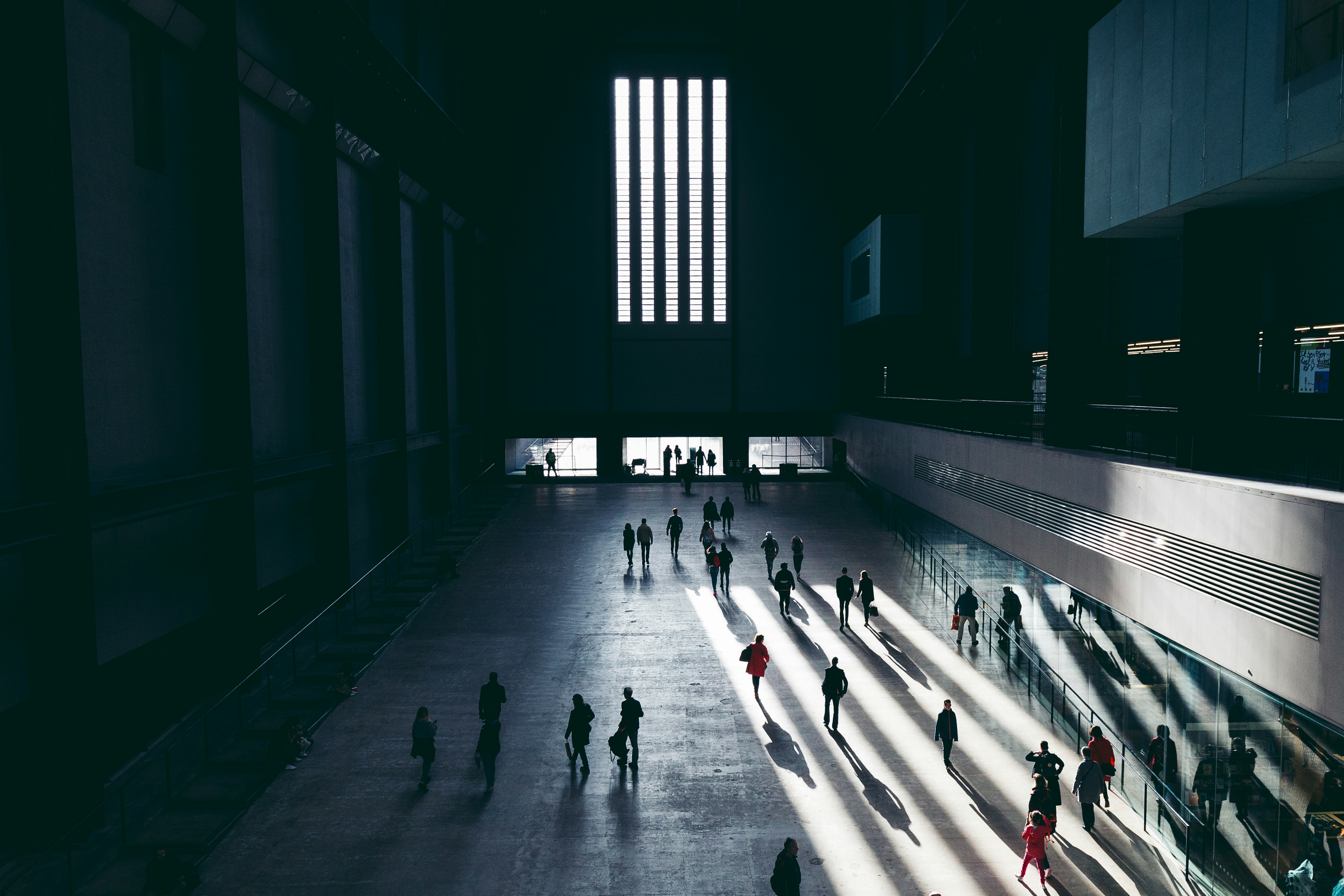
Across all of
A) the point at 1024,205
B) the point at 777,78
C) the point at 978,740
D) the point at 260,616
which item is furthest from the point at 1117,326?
the point at 777,78

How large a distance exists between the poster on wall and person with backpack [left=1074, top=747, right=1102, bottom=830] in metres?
5.20

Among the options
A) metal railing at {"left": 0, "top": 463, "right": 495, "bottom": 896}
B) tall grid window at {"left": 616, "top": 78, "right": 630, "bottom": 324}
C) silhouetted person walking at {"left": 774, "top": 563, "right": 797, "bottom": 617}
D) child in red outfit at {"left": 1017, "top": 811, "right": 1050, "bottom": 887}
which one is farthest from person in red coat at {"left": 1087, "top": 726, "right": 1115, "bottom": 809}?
tall grid window at {"left": 616, "top": 78, "right": 630, "bottom": 324}

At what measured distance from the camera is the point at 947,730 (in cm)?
1089

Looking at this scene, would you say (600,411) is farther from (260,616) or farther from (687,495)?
(260,616)

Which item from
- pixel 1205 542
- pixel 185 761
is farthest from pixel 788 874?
pixel 185 761

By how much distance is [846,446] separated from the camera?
3366 cm

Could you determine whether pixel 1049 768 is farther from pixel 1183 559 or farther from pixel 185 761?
pixel 185 761

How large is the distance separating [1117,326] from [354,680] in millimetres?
18099

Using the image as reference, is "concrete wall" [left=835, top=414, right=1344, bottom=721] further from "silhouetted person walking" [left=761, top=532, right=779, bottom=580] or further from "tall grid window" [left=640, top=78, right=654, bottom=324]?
"tall grid window" [left=640, top=78, right=654, bottom=324]

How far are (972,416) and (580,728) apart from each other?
1225 cm

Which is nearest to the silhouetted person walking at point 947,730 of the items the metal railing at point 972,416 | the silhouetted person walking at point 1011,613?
the silhouetted person walking at point 1011,613

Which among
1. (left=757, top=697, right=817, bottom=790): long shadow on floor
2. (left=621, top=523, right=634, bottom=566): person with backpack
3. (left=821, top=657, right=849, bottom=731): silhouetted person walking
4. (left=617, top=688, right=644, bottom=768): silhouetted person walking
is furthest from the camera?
(left=621, top=523, right=634, bottom=566): person with backpack

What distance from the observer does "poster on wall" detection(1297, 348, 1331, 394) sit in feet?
30.4

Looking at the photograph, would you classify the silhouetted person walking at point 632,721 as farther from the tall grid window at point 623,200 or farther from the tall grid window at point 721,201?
the tall grid window at point 721,201
